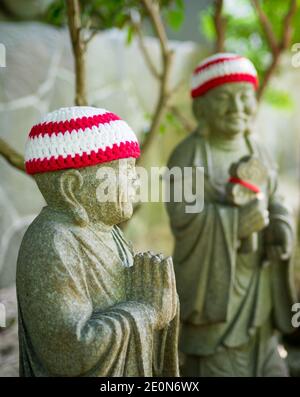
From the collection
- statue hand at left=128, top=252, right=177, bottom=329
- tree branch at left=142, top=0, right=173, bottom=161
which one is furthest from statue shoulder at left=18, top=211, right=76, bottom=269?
tree branch at left=142, top=0, right=173, bottom=161

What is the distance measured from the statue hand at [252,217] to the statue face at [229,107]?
45 cm

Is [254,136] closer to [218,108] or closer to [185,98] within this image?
[218,108]

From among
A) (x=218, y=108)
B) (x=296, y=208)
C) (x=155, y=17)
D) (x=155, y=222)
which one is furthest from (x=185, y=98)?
(x=218, y=108)

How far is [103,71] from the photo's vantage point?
5.16 meters

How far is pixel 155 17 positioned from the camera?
11.4ft

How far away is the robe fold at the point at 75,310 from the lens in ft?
5.54

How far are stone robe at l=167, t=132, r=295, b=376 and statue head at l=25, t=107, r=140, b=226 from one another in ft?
3.75

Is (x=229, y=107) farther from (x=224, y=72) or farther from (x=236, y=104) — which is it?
(x=224, y=72)

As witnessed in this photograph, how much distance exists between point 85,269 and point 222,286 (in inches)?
51.0

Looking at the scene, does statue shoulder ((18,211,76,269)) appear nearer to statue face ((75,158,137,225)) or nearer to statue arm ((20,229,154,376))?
statue arm ((20,229,154,376))

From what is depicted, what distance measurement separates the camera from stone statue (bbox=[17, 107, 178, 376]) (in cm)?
170

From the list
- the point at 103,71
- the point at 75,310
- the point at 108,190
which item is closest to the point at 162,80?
the point at 103,71
